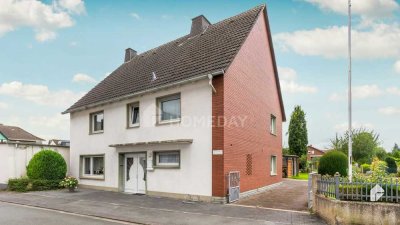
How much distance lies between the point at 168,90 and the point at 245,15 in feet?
21.6

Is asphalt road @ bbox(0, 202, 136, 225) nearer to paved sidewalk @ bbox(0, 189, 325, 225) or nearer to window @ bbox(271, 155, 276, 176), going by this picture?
paved sidewalk @ bbox(0, 189, 325, 225)

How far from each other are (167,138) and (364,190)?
30.0ft

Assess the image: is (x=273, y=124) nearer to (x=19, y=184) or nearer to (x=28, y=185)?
(x=28, y=185)

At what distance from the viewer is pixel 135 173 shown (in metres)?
18.3

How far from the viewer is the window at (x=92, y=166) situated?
20938 millimetres

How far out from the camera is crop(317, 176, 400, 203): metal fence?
9.85m

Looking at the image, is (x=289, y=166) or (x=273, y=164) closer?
(x=273, y=164)

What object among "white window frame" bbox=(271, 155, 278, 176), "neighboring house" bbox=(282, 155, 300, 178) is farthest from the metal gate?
"neighboring house" bbox=(282, 155, 300, 178)

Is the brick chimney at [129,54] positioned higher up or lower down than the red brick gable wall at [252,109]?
higher up

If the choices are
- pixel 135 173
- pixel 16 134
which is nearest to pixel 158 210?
pixel 135 173

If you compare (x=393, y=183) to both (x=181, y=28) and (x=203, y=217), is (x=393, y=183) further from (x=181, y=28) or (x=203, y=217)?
(x=181, y=28)

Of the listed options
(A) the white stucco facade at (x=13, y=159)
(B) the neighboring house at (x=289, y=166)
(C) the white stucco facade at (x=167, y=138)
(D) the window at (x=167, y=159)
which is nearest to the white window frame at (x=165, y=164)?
(D) the window at (x=167, y=159)

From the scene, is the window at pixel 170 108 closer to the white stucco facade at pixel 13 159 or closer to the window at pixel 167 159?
the window at pixel 167 159

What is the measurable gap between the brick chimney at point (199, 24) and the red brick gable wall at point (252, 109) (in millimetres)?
3821
